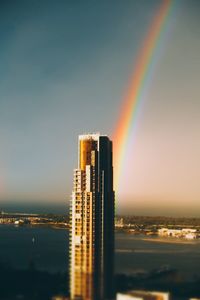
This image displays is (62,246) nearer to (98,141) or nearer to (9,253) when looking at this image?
(9,253)

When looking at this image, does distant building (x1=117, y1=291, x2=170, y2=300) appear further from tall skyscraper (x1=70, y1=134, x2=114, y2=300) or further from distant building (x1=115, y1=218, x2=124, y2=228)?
distant building (x1=115, y1=218, x2=124, y2=228)

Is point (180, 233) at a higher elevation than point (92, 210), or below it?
below

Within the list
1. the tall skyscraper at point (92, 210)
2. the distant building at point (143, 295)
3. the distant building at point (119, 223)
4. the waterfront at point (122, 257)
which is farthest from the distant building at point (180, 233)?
the distant building at point (143, 295)

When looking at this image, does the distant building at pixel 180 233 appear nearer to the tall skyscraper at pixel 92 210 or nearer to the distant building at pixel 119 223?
the distant building at pixel 119 223

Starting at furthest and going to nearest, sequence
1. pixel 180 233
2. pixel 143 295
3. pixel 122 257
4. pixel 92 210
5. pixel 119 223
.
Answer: pixel 119 223
pixel 180 233
pixel 122 257
pixel 92 210
pixel 143 295

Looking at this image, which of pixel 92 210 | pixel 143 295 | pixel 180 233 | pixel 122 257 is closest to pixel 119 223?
pixel 180 233

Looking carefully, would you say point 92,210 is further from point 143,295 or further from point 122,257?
point 122,257

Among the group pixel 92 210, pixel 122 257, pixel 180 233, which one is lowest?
pixel 122 257
